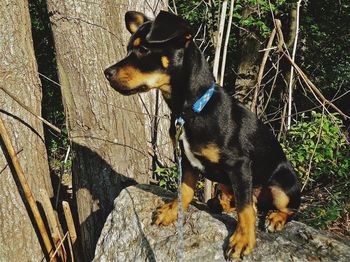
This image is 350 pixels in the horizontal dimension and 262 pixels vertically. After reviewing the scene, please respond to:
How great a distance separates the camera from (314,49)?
472 inches

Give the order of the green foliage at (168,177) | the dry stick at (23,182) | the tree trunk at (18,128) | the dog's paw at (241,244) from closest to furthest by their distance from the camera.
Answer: the dog's paw at (241,244), the dry stick at (23,182), the tree trunk at (18,128), the green foliage at (168,177)

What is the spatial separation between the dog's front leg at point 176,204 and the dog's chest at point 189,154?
7.7 inches

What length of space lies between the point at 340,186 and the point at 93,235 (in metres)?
3.59

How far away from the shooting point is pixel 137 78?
11.0 feet

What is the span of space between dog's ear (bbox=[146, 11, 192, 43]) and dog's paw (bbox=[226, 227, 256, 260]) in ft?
4.97

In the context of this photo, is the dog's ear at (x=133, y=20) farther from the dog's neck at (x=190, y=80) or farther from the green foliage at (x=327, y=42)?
the green foliage at (x=327, y=42)

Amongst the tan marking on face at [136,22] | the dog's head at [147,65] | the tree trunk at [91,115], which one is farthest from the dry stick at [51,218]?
the tan marking on face at [136,22]

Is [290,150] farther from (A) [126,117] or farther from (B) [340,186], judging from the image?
(A) [126,117]

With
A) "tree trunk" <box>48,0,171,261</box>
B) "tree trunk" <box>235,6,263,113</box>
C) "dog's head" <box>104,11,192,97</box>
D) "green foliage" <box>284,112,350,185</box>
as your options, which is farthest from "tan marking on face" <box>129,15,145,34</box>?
"tree trunk" <box>235,6,263,113</box>

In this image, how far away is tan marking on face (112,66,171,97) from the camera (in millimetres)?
3320

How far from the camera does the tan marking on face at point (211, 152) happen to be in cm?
334

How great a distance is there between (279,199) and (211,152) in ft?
2.80

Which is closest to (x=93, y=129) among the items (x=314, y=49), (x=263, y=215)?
(x=263, y=215)

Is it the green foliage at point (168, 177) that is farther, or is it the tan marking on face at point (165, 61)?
the green foliage at point (168, 177)
